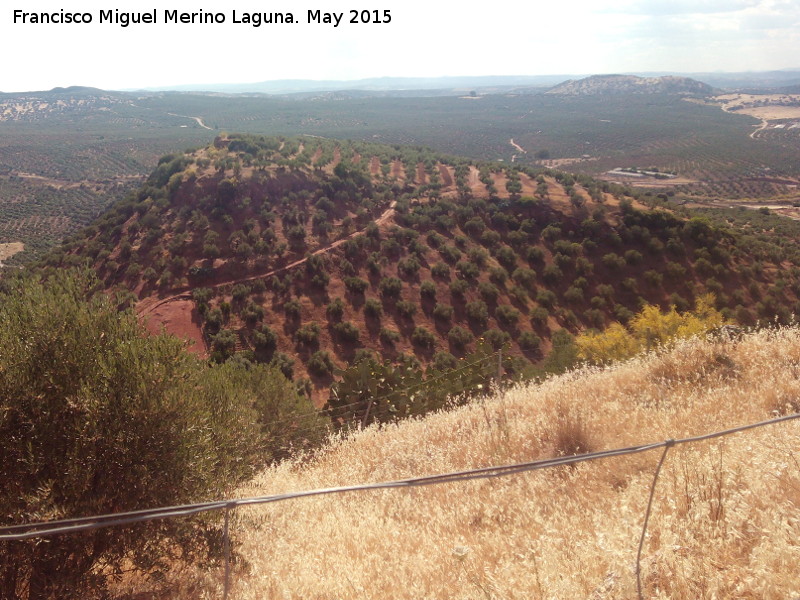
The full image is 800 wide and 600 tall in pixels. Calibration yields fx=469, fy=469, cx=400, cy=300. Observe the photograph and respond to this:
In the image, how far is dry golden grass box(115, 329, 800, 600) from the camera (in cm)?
325

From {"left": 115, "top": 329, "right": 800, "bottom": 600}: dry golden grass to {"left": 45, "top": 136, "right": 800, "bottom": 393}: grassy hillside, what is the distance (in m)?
22.7

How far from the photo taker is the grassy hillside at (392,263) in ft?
112

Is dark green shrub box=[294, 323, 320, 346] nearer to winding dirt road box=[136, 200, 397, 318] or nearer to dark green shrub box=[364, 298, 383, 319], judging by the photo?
dark green shrub box=[364, 298, 383, 319]

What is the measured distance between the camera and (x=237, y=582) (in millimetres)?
4449

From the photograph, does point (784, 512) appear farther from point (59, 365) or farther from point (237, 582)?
point (59, 365)

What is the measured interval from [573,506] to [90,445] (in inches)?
192

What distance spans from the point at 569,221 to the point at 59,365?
46.1 meters

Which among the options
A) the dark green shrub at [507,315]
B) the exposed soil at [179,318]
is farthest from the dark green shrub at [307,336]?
the dark green shrub at [507,315]

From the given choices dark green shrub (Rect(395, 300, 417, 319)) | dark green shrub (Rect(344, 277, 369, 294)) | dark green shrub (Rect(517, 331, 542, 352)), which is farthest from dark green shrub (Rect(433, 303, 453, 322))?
dark green shrub (Rect(344, 277, 369, 294))

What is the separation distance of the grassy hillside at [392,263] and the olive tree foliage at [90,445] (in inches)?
980

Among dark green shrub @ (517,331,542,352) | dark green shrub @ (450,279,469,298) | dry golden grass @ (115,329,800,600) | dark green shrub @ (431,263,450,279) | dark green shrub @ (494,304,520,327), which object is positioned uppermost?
dry golden grass @ (115,329,800,600)

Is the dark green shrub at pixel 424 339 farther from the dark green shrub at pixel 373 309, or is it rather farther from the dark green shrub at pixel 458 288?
the dark green shrub at pixel 458 288

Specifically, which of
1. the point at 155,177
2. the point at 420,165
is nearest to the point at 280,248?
the point at 155,177

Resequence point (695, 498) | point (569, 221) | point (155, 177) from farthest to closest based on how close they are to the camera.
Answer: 1. point (155, 177)
2. point (569, 221)
3. point (695, 498)
